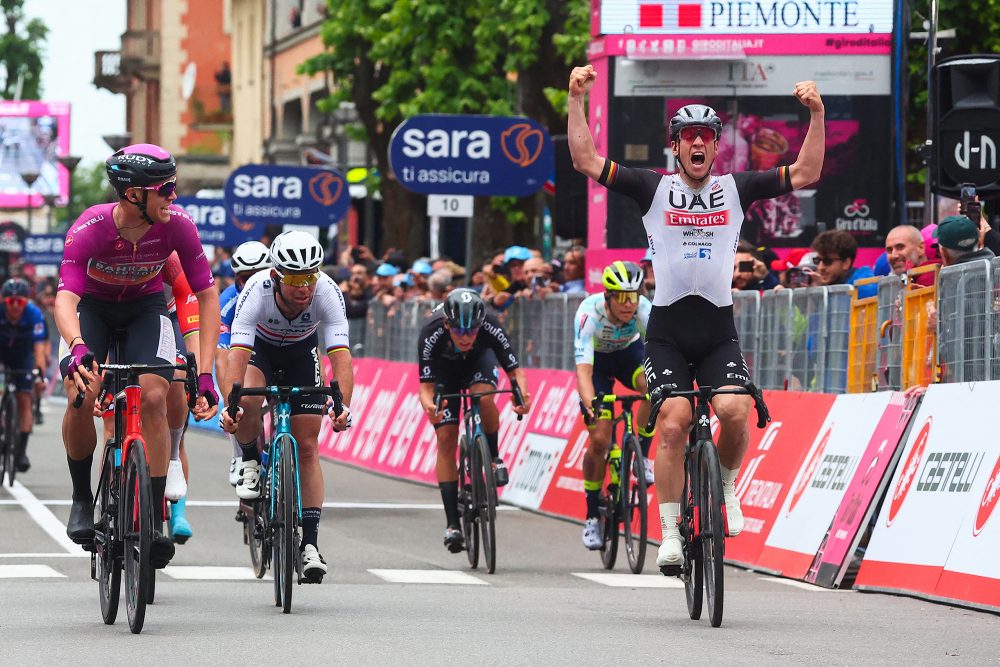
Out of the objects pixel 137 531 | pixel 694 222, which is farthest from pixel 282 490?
pixel 694 222

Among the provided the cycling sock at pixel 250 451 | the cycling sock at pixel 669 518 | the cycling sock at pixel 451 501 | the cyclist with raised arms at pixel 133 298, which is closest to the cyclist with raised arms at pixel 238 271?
the cycling sock at pixel 250 451

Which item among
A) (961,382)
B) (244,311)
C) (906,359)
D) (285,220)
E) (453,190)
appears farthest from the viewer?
(285,220)

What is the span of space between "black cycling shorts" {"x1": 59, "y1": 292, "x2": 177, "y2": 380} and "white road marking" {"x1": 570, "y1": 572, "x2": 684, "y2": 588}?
140 inches

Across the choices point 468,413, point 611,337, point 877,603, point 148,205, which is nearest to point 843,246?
point 611,337

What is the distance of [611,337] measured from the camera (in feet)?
48.5

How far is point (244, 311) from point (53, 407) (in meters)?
36.1

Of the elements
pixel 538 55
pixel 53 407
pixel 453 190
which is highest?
pixel 538 55

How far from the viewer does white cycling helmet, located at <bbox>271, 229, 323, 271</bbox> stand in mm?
11023

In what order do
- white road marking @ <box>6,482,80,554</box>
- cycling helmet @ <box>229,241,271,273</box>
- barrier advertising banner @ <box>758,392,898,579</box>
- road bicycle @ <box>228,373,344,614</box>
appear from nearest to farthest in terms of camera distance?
road bicycle @ <box>228,373,344,614</box> → barrier advertising banner @ <box>758,392,898,579</box> → cycling helmet @ <box>229,241,271,273</box> → white road marking @ <box>6,482,80,554</box>

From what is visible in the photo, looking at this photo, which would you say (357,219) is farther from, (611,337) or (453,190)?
(611,337)

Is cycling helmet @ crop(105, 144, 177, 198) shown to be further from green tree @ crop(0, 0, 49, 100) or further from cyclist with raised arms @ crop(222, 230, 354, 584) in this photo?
green tree @ crop(0, 0, 49, 100)

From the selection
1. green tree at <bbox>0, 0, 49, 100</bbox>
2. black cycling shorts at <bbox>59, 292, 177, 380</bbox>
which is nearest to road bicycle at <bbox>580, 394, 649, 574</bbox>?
black cycling shorts at <bbox>59, 292, 177, 380</bbox>

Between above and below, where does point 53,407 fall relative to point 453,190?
below

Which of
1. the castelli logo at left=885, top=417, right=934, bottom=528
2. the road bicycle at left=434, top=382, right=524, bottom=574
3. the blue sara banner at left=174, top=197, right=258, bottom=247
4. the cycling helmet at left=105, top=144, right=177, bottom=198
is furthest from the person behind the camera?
the blue sara banner at left=174, top=197, right=258, bottom=247
